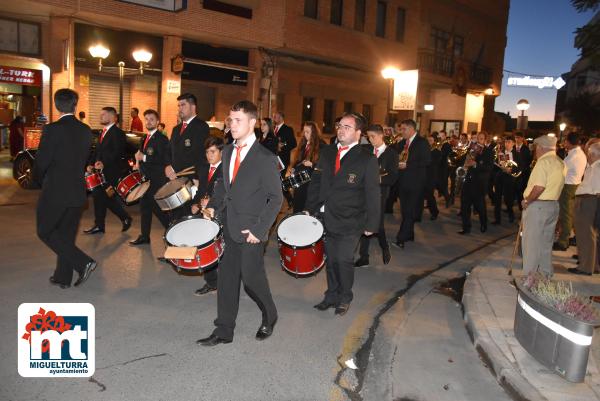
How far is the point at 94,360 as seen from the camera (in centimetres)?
414

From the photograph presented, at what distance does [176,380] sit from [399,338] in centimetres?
225

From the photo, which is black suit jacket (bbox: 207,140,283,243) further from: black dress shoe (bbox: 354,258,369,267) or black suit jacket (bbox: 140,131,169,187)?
black suit jacket (bbox: 140,131,169,187)

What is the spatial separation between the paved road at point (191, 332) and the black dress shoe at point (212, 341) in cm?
5

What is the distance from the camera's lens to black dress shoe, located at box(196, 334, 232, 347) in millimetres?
4559

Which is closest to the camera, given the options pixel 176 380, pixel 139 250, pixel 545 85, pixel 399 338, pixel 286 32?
pixel 176 380

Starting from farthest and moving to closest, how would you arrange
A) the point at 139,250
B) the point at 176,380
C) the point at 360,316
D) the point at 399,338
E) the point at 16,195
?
1. the point at 16,195
2. the point at 139,250
3. the point at 360,316
4. the point at 399,338
5. the point at 176,380

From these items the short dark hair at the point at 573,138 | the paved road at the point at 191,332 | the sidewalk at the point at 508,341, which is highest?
the short dark hair at the point at 573,138

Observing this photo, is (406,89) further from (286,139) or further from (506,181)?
(286,139)

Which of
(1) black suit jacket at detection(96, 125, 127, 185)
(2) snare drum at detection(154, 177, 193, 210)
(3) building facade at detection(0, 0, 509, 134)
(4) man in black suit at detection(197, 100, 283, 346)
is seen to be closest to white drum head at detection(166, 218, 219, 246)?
(4) man in black suit at detection(197, 100, 283, 346)

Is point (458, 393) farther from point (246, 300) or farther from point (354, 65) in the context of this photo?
point (354, 65)

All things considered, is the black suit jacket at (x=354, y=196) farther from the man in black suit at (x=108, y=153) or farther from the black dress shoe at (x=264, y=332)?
the man in black suit at (x=108, y=153)

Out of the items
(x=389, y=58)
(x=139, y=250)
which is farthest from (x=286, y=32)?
(x=139, y=250)

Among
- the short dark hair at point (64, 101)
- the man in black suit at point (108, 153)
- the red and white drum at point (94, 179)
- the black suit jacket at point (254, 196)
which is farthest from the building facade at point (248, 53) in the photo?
the black suit jacket at point (254, 196)
